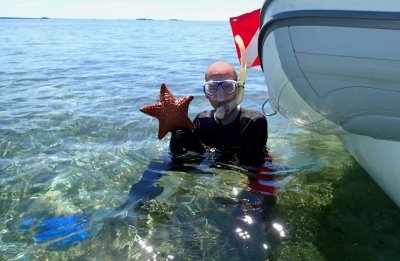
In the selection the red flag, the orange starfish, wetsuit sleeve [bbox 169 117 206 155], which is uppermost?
the red flag

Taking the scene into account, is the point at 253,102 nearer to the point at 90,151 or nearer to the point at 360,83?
the point at 90,151

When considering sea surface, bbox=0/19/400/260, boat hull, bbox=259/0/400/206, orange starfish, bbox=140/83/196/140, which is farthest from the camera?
orange starfish, bbox=140/83/196/140

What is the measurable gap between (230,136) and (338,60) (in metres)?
1.73

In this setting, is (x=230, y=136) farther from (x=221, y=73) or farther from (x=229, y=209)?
(x=229, y=209)

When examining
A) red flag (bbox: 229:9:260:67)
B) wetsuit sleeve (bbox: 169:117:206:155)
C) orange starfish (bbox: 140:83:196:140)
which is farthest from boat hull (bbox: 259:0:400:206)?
red flag (bbox: 229:9:260:67)

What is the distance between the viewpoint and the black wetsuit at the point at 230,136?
11.3 ft

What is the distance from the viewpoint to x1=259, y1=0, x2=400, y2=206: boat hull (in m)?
1.73

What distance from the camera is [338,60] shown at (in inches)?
74.2

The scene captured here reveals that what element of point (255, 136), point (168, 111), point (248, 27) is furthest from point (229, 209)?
point (248, 27)

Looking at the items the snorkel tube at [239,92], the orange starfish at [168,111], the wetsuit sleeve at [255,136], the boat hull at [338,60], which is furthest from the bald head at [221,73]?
the boat hull at [338,60]

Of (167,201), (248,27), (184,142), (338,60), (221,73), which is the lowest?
(167,201)

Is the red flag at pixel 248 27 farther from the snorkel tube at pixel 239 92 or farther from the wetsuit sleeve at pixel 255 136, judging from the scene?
the wetsuit sleeve at pixel 255 136

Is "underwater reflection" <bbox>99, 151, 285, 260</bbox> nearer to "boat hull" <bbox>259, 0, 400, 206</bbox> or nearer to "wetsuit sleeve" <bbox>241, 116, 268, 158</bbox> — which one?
"wetsuit sleeve" <bbox>241, 116, 268, 158</bbox>

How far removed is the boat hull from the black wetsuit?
100cm
